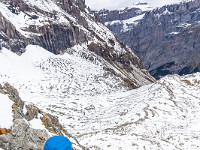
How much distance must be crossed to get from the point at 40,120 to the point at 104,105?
49077 millimetres

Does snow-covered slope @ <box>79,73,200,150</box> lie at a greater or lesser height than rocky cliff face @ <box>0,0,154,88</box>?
lesser

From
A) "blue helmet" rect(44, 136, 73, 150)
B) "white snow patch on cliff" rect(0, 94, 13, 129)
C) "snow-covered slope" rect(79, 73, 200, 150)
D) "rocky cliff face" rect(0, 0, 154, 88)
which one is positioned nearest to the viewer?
"blue helmet" rect(44, 136, 73, 150)

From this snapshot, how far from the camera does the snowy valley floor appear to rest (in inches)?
964

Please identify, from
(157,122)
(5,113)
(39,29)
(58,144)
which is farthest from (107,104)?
(39,29)

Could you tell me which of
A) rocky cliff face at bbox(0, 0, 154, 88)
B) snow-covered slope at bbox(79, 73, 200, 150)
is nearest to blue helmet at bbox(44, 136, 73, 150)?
snow-covered slope at bbox(79, 73, 200, 150)

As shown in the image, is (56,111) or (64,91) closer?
(56,111)

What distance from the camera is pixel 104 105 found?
61688mm

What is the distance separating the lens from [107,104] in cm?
6238

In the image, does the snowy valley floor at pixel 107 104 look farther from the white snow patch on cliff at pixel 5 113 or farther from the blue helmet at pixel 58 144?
the blue helmet at pixel 58 144

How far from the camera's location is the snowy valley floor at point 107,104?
80.3 ft

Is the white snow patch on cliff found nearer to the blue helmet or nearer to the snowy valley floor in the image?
the blue helmet

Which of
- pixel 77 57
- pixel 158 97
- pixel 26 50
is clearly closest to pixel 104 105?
pixel 158 97

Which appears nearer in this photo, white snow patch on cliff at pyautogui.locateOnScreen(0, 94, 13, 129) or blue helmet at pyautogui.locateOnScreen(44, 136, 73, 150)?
blue helmet at pyautogui.locateOnScreen(44, 136, 73, 150)

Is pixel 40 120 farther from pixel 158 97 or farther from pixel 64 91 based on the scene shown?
pixel 64 91
